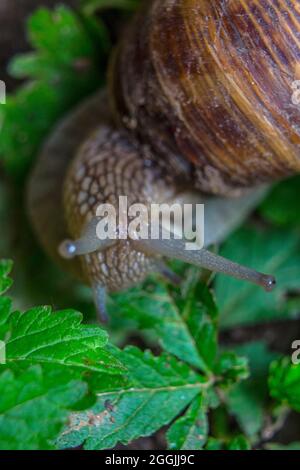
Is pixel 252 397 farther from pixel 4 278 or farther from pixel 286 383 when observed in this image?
pixel 4 278

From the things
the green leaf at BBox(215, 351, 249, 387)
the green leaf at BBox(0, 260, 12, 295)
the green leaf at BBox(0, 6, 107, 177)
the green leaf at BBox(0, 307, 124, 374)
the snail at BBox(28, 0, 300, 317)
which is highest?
the green leaf at BBox(0, 6, 107, 177)

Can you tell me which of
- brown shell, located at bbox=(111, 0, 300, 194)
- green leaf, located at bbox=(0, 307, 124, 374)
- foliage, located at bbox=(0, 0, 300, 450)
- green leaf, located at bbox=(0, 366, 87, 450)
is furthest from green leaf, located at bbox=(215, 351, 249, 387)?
green leaf, located at bbox=(0, 366, 87, 450)

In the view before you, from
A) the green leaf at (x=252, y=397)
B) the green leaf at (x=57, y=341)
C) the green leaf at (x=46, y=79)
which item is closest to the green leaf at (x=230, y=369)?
the green leaf at (x=252, y=397)

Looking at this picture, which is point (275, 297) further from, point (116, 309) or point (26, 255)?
point (26, 255)

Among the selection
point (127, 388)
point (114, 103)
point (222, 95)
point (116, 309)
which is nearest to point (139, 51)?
point (114, 103)

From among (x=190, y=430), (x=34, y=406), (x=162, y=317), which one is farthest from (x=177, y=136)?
(x=34, y=406)

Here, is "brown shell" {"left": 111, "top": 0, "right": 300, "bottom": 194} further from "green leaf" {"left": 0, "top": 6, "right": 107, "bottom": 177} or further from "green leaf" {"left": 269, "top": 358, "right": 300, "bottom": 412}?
"green leaf" {"left": 269, "top": 358, "right": 300, "bottom": 412}
